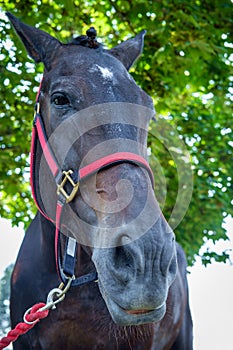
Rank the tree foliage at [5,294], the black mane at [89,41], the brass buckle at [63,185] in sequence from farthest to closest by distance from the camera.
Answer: the tree foliage at [5,294]
the black mane at [89,41]
the brass buckle at [63,185]

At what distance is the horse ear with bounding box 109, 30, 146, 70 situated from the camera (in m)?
3.87

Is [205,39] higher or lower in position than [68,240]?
lower

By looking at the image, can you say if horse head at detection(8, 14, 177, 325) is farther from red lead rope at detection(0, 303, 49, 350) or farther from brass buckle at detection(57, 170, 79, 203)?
red lead rope at detection(0, 303, 49, 350)

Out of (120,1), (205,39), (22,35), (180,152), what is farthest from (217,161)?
(22,35)

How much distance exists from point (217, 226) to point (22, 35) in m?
4.39

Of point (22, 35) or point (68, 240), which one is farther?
point (22, 35)

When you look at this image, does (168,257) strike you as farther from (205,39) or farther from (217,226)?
(217,226)

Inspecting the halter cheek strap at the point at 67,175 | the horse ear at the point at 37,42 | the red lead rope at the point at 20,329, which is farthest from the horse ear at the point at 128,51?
the red lead rope at the point at 20,329

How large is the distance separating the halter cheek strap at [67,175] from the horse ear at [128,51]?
707mm

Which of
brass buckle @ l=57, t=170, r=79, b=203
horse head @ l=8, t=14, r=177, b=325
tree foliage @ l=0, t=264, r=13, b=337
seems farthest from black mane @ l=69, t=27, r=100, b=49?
tree foliage @ l=0, t=264, r=13, b=337

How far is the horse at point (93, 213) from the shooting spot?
2613 mm

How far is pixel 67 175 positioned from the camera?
10.2 ft

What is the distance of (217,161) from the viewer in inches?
305

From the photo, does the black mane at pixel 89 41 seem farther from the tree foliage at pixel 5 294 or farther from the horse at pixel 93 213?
the tree foliage at pixel 5 294
